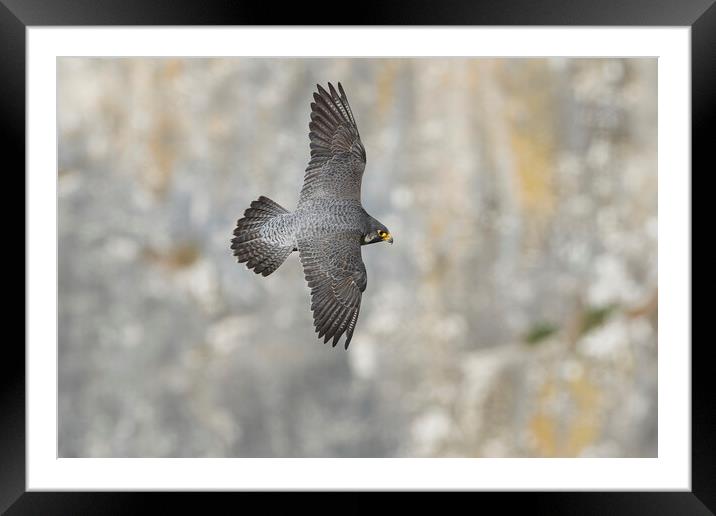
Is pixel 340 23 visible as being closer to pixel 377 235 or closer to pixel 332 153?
pixel 332 153

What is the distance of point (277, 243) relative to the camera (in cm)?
295

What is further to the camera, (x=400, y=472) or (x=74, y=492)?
(x=400, y=472)

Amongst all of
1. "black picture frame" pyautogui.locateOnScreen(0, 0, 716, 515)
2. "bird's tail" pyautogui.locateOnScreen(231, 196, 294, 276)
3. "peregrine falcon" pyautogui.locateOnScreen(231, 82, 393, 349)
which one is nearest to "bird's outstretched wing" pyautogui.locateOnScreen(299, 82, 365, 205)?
"peregrine falcon" pyautogui.locateOnScreen(231, 82, 393, 349)

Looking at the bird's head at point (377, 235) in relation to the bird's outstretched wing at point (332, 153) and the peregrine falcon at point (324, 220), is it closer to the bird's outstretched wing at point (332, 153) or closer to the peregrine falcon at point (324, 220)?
the peregrine falcon at point (324, 220)

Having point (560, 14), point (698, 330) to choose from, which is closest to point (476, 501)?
point (698, 330)

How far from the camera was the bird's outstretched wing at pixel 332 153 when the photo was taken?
9.75 feet

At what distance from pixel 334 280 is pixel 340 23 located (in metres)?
1.09

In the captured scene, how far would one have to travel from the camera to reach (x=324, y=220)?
295 centimetres

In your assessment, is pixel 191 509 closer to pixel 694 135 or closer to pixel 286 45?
pixel 286 45

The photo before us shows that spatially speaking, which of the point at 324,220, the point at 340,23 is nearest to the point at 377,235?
the point at 324,220

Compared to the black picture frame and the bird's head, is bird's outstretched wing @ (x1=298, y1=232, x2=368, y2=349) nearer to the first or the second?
the bird's head

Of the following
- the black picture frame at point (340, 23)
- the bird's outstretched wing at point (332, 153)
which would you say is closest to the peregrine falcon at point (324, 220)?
the bird's outstretched wing at point (332, 153)

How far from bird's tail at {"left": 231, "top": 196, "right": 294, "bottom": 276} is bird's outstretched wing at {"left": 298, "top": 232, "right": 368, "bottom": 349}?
114 mm

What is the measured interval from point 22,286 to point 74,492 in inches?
37.9
